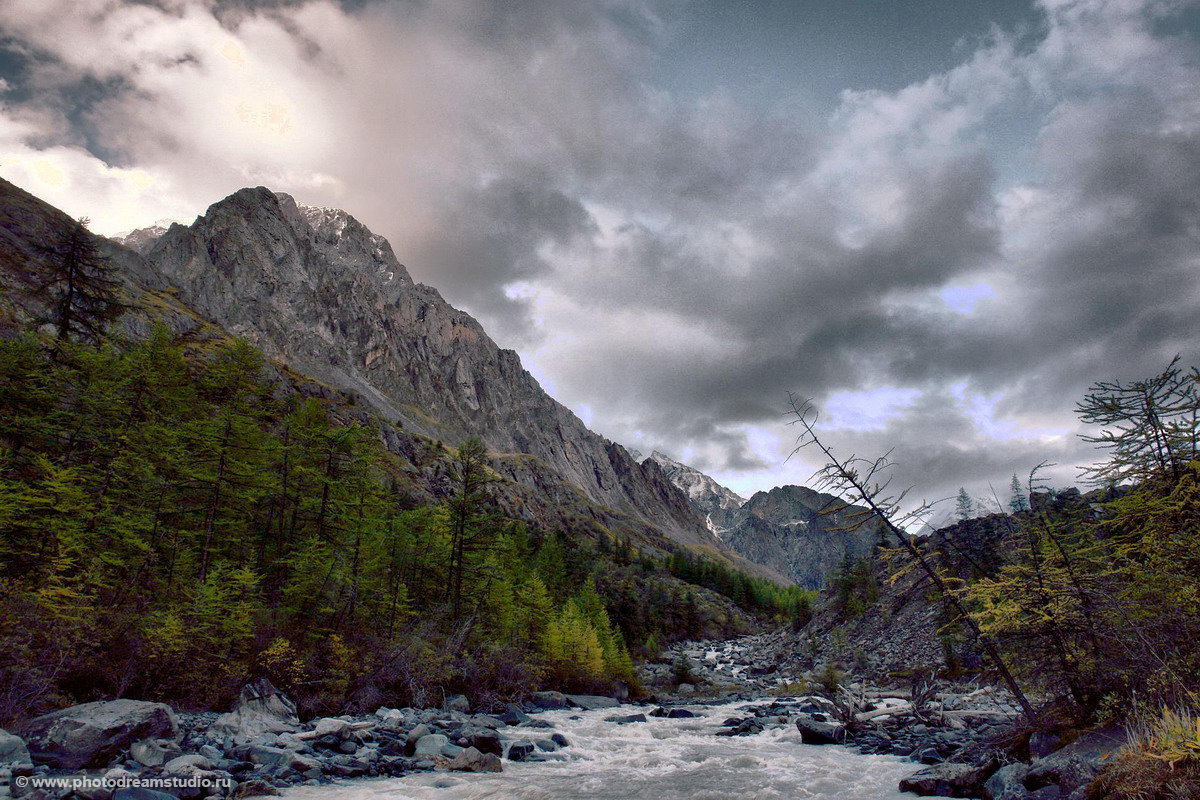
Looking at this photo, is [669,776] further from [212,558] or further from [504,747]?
[212,558]

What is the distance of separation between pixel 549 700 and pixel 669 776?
21392mm

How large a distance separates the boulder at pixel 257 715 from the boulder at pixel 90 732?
3699mm

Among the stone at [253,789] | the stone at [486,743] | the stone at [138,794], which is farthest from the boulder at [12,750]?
the stone at [486,743]

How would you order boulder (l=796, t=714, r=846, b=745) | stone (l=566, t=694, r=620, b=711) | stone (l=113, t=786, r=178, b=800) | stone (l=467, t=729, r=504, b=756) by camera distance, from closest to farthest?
1. stone (l=113, t=786, r=178, b=800)
2. stone (l=467, t=729, r=504, b=756)
3. boulder (l=796, t=714, r=846, b=745)
4. stone (l=566, t=694, r=620, b=711)

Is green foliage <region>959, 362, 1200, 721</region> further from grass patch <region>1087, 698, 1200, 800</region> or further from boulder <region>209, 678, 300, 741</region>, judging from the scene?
boulder <region>209, 678, 300, 741</region>

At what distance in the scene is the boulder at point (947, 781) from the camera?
1512 centimetres

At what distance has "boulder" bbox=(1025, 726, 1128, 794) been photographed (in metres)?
11.7

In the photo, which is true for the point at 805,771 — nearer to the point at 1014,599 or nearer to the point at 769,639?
the point at 1014,599

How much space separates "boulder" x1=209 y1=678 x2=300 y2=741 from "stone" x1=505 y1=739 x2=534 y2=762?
8471mm

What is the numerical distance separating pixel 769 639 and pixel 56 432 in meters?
104

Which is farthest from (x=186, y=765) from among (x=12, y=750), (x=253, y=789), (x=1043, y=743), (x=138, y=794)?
(x=1043, y=743)

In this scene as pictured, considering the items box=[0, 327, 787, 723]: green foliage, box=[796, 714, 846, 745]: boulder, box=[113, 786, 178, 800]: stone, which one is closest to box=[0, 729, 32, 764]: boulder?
box=[0, 327, 787, 723]: green foliage

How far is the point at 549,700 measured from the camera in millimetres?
38781

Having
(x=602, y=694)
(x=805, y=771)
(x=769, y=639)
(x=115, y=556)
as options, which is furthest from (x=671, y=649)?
(x=115, y=556)
